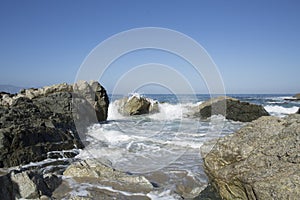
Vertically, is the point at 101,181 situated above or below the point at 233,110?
below

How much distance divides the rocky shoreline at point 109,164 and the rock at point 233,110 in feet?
33.6

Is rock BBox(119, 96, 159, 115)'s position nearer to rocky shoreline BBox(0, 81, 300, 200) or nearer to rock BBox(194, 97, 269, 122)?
rock BBox(194, 97, 269, 122)

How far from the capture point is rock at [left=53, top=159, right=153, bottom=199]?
15.2ft

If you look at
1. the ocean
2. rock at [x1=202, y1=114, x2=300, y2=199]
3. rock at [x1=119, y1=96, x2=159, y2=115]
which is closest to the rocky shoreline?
rock at [x1=202, y1=114, x2=300, y2=199]

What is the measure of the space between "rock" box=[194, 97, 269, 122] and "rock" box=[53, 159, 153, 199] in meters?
13.4

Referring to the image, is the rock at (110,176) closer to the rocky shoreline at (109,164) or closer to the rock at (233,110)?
the rocky shoreline at (109,164)

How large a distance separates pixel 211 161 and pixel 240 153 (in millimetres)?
510

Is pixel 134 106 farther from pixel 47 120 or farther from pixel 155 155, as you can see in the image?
pixel 155 155

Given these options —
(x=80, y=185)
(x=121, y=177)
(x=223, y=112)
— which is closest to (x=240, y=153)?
(x=121, y=177)

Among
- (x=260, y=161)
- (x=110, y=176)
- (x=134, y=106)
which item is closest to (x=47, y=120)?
(x=110, y=176)

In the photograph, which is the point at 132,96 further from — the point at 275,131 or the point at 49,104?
the point at 275,131

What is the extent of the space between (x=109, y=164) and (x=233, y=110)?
12876 mm

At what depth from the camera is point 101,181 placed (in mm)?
5238

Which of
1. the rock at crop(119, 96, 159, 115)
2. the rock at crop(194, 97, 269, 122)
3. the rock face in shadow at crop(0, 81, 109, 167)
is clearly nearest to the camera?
the rock face in shadow at crop(0, 81, 109, 167)
